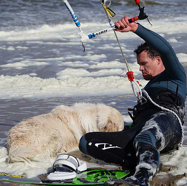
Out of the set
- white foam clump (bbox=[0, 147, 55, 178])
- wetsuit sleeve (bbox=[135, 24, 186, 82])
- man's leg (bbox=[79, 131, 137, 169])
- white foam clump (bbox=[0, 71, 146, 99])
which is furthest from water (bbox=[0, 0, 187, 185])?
wetsuit sleeve (bbox=[135, 24, 186, 82])

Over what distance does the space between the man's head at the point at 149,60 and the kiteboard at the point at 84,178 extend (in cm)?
124

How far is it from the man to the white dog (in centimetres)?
40

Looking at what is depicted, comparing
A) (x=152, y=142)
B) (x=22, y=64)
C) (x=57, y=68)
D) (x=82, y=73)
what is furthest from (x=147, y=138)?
(x=22, y=64)

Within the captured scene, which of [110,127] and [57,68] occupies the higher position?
[110,127]

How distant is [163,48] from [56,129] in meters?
1.43

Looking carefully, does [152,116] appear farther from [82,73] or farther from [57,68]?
[57,68]

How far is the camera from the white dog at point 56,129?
3910 mm

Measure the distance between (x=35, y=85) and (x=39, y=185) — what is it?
13.4 feet

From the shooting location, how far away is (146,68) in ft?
13.8

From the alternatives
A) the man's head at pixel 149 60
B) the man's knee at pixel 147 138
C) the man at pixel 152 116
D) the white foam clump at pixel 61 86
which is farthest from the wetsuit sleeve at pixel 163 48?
the white foam clump at pixel 61 86

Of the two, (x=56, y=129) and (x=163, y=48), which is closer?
(x=163, y=48)

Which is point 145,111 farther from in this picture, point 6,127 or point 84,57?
point 84,57

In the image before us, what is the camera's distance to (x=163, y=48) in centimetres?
373

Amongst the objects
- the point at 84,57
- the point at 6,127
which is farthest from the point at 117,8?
the point at 6,127
